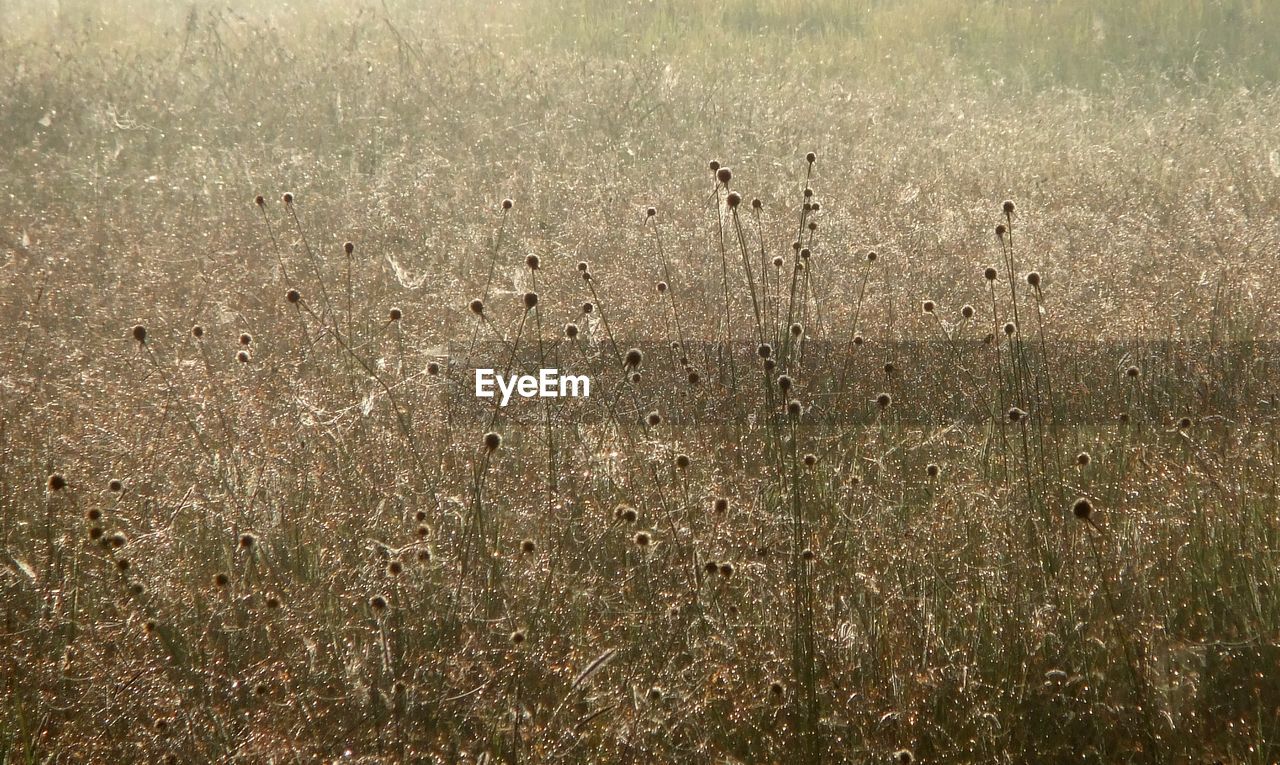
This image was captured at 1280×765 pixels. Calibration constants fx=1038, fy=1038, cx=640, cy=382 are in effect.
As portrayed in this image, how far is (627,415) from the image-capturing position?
3082mm

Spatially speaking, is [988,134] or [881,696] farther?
[988,134]

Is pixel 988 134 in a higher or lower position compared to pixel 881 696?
higher

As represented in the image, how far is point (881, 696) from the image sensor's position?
1919 mm

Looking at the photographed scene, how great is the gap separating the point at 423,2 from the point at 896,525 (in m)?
6.74

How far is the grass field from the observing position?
192 cm

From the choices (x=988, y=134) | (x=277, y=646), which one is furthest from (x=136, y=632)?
(x=988, y=134)

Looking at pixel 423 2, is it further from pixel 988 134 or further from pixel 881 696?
pixel 881 696

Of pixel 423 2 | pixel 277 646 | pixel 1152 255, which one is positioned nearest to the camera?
pixel 277 646

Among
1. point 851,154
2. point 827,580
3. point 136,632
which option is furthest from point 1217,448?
point 851,154

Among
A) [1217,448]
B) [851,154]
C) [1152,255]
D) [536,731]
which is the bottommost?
[536,731]

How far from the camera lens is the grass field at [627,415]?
192cm

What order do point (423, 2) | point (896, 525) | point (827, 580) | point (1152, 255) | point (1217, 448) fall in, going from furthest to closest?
1. point (423, 2)
2. point (1152, 255)
3. point (1217, 448)
4. point (896, 525)
5. point (827, 580)

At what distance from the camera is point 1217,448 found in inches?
106

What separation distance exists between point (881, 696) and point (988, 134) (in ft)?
15.2
